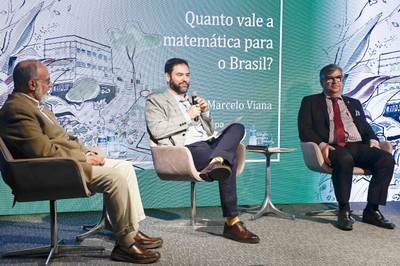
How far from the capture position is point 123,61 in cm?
518

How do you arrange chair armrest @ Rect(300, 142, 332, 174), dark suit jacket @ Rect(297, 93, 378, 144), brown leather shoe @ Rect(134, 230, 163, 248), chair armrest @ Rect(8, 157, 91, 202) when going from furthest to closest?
dark suit jacket @ Rect(297, 93, 378, 144)
chair armrest @ Rect(300, 142, 332, 174)
brown leather shoe @ Rect(134, 230, 163, 248)
chair armrest @ Rect(8, 157, 91, 202)

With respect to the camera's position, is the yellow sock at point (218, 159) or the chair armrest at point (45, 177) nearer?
the chair armrest at point (45, 177)

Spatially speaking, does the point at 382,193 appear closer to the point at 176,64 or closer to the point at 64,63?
the point at 176,64

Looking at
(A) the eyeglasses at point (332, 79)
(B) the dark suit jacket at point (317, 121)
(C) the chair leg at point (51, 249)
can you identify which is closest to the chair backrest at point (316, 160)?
(B) the dark suit jacket at point (317, 121)

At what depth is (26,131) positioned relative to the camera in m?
3.19

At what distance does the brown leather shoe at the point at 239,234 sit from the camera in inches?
156

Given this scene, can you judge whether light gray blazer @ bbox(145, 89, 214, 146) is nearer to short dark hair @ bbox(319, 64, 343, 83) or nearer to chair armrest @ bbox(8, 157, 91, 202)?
chair armrest @ bbox(8, 157, 91, 202)

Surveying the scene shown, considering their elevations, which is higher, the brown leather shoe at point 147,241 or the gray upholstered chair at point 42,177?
the gray upholstered chair at point 42,177

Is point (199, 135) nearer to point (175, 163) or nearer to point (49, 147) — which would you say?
point (175, 163)

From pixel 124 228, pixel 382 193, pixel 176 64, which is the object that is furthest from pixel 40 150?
pixel 382 193

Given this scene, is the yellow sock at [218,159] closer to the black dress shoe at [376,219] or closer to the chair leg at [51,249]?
the chair leg at [51,249]

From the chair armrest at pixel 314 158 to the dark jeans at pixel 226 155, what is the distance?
825 mm

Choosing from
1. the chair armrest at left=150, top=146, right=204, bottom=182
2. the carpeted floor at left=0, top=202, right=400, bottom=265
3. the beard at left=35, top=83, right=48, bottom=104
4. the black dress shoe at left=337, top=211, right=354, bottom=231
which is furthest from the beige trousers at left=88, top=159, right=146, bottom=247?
the black dress shoe at left=337, top=211, right=354, bottom=231

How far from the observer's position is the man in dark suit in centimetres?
457
